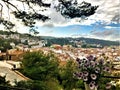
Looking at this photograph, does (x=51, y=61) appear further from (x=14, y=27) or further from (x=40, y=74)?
(x=14, y=27)

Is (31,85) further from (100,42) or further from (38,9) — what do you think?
(100,42)

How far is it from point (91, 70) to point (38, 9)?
14.1 feet

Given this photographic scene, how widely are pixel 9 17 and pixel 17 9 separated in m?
0.37

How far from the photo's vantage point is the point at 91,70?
4.24 metres

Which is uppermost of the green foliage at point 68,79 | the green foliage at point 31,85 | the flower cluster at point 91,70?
the flower cluster at point 91,70

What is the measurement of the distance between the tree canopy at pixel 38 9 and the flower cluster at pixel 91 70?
3.75m

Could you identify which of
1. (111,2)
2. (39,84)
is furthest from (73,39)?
(39,84)

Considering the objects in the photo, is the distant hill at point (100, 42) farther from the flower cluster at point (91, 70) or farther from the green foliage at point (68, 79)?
the flower cluster at point (91, 70)

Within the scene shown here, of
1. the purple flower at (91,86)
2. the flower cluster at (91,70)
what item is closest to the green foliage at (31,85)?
the flower cluster at (91,70)

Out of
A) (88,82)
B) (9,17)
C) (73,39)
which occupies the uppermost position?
(9,17)

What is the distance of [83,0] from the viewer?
813cm

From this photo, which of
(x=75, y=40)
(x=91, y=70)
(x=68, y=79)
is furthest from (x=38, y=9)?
(x=75, y=40)

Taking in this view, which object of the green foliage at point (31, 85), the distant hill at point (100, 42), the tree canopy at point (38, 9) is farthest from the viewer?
the distant hill at point (100, 42)

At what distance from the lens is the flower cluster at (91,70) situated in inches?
164
